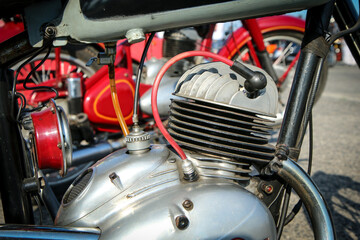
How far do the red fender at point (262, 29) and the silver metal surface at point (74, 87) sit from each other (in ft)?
4.09

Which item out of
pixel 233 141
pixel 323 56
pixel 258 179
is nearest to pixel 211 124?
pixel 233 141

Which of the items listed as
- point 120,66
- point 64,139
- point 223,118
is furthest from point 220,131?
point 120,66

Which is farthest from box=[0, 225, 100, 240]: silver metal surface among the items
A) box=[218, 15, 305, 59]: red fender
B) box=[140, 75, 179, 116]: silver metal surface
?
box=[218, 15, 305, 59]: red fender

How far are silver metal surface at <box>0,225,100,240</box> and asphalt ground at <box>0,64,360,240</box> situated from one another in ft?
4.07

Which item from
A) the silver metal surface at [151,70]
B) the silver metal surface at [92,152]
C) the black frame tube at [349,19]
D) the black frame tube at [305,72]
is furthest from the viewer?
the silver metal surface at [151,70]

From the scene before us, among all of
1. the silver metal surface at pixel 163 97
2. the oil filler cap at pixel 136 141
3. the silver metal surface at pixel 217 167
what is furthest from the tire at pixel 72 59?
the silver metal surface at pixel 217 167

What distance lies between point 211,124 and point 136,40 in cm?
31

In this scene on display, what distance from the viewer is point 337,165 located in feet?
8.29

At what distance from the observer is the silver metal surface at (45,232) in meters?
0.71

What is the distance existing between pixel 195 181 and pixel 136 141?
210 mm

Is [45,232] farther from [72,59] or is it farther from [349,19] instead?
[72,59]

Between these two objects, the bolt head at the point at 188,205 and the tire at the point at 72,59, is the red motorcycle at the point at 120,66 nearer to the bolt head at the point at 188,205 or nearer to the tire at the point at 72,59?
the tire at the point at 72,59

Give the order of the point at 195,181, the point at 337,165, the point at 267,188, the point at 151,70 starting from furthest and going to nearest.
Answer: the point at 337,165 → the point at 151,70 → the point at 267,188 → the point at 195,181

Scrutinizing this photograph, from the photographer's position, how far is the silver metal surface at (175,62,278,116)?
0.80 m
